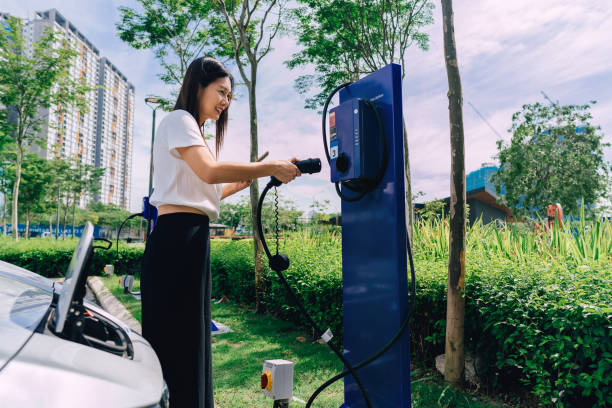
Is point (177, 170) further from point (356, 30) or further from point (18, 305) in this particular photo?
point (356, 30)

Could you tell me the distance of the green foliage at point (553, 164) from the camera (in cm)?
2148

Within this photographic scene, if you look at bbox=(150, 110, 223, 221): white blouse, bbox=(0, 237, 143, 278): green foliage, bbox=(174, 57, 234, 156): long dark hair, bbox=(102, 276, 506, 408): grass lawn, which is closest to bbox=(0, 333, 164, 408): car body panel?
bbox=(150, 110, 223, 221): white blouse

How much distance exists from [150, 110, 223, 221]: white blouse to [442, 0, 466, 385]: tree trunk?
6.09ft

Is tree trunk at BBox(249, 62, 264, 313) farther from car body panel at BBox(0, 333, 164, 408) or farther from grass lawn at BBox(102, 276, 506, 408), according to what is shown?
car body panel at BBox(0, 333, 164, 408)

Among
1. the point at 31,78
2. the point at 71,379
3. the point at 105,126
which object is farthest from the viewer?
the point at 105,126

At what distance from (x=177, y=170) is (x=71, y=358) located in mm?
864

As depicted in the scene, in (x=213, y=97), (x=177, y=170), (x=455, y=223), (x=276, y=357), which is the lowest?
(x=276, y=357)

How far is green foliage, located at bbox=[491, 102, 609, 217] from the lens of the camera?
2148cm

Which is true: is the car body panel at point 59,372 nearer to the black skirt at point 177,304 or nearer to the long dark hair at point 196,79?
the black skirt at point 177,304

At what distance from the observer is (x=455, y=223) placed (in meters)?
2.82

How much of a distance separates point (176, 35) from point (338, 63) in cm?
411

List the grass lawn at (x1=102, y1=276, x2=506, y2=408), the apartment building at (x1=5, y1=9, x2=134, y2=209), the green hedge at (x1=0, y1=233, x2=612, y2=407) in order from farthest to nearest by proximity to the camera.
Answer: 1. the apartment building at (x1=5, y1=9, x2=134, y2=209)
2. the grass lawn at (x1=102, y1=276, x2=506, y2=408)
3. the green hedge at (x1=0, y1=233, x2=612, y2=407)

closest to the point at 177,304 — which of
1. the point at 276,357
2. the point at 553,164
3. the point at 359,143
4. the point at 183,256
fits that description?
the point at 183,256

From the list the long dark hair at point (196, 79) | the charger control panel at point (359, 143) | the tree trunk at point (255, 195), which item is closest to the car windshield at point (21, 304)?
the long dark hair at point (196, 79)
